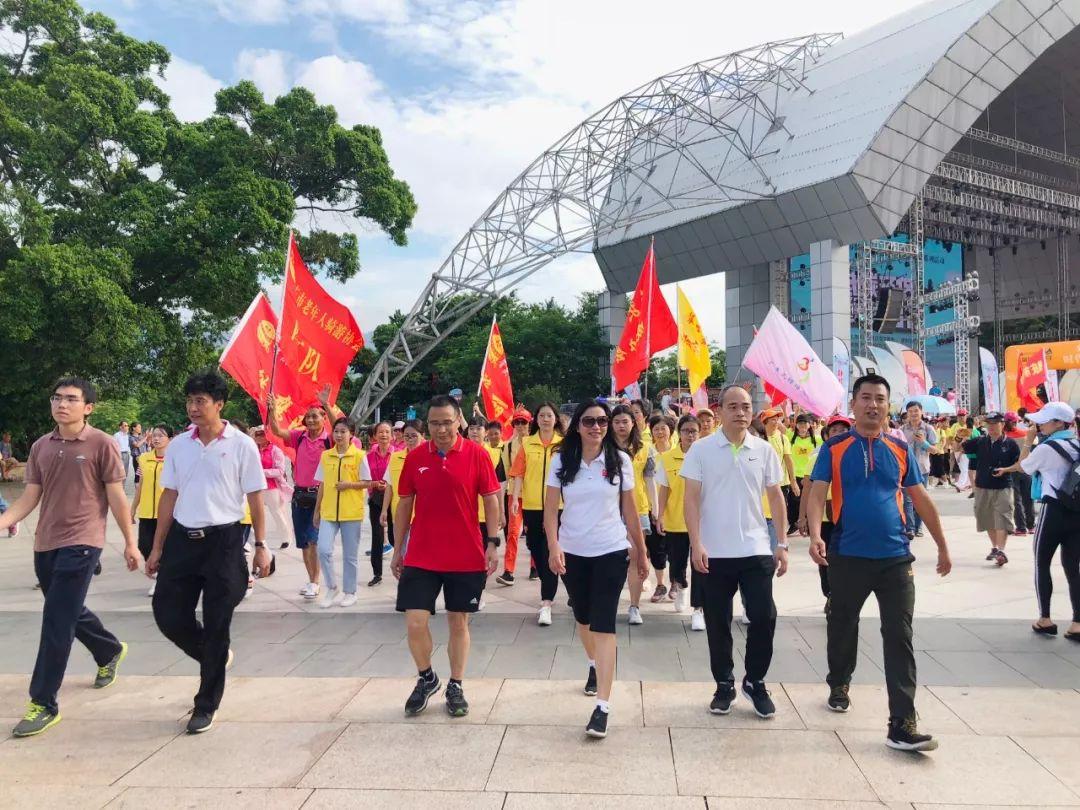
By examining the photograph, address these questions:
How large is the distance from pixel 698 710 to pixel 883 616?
105 cm

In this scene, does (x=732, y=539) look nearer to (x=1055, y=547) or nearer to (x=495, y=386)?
(x=1055, y=547)

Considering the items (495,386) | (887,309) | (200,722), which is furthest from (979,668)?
(887,309)

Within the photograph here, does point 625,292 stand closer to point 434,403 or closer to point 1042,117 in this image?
point 1042,117

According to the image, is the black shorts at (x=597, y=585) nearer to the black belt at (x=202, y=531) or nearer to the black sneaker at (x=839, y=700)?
the black sneaker at (x=839, y=700)

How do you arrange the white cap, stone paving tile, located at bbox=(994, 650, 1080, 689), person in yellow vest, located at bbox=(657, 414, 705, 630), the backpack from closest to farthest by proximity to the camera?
1. stone paving tile, located at bbox=(994, 650, 1080, 689)
2. the backpack
3. the white cap
4. person in yellow vest, located at bbox=(657, 414, 705, 630)

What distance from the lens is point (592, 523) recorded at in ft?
13.6

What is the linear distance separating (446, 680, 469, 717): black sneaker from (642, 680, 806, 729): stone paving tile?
0.93 meters

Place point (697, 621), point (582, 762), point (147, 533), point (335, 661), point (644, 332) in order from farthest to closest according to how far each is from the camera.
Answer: point (644, 332) < point (147, 533) < point (697, 621) < point (335, 661) < point (582, 762)

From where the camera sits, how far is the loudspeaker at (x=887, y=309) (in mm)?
33375

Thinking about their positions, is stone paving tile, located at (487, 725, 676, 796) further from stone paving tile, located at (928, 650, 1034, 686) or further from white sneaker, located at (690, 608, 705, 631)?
stone paving tile, located at (928, 650, 1034, 686)

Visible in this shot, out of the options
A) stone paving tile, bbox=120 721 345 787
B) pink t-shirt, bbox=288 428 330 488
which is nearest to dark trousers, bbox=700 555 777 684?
stone paving tile, bbox=120 721 345 787

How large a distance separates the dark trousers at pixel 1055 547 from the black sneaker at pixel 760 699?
109 inches

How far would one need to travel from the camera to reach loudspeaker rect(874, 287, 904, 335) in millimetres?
33375

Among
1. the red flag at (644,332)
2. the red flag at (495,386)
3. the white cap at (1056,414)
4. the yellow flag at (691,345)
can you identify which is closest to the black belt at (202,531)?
the white cap at (1056,414)
